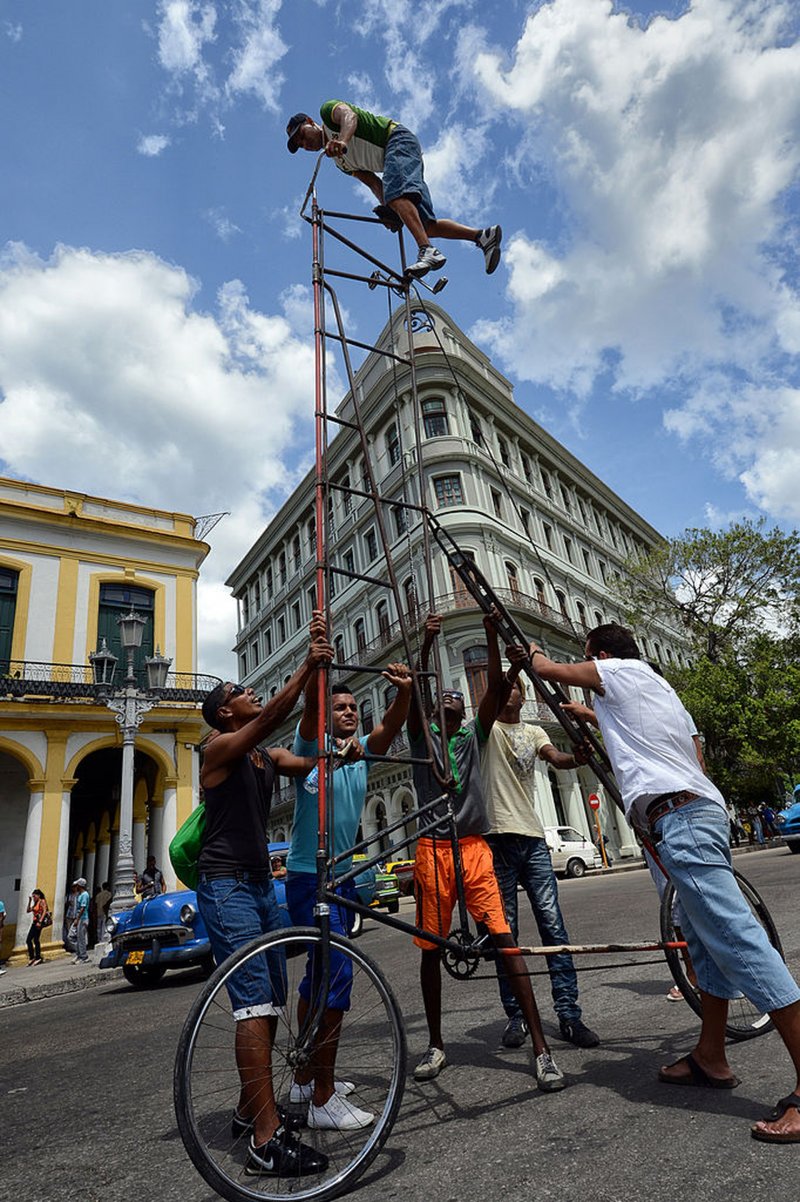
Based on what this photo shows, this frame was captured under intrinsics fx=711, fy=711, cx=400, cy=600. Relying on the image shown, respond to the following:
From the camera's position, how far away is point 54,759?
18.0 m

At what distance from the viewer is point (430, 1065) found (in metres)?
3.21

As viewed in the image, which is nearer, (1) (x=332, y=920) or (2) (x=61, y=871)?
(1) (x=332, y=920)

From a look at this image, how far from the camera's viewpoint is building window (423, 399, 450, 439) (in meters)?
31.8

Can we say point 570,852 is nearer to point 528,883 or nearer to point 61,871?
point 61,871

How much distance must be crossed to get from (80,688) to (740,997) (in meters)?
18.3

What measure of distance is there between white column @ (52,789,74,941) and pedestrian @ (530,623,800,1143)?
1763 centimetres

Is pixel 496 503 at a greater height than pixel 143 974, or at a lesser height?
greater

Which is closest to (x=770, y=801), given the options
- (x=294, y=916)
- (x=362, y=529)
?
(x=362, y=529)

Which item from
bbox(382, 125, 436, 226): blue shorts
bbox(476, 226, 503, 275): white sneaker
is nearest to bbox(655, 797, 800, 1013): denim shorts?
bbox(476, 226, 503, 275): white sneaker

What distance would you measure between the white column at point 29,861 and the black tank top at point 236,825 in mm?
16565

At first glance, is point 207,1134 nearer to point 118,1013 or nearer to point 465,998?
point 465,998

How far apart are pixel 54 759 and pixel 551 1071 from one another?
17922mm

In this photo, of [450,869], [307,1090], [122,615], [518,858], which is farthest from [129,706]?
[307,1090]

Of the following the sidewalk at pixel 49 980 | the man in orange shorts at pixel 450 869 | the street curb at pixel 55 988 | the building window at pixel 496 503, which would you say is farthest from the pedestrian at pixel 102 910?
the building window at pixel 496 503
